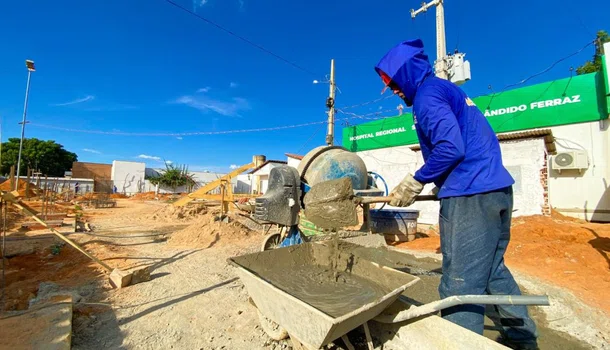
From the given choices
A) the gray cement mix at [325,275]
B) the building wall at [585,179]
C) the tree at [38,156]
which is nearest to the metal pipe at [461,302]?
the gray cement mix at [325,275]

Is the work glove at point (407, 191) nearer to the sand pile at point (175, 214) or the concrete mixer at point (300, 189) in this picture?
the concrete mixer at point (300, 189)

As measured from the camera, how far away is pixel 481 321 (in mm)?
1743

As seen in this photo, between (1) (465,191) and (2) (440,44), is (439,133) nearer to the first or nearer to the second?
(1) (465,191)

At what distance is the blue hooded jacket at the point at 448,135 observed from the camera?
174cm

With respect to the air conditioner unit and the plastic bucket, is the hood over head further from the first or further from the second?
the air conditioner unit

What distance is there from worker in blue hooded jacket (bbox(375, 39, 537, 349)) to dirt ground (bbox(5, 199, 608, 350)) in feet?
3.11

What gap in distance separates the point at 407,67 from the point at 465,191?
95cm

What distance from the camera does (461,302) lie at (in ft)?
5.06

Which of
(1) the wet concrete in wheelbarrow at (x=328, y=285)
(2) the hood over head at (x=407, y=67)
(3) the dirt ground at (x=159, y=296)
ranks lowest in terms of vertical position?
(3) the dirt ground at (x=159, y=296)

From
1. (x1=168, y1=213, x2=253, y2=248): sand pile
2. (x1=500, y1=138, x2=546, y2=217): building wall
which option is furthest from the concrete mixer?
(x1=500, y1=138, x2=546, y2=217): building wall

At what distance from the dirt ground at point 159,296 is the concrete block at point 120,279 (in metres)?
0.08

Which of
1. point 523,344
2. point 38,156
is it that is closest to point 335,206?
point 523,344

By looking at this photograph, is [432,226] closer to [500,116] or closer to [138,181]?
[500,116]

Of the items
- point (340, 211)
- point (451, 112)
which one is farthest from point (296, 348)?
point (451, 112)
